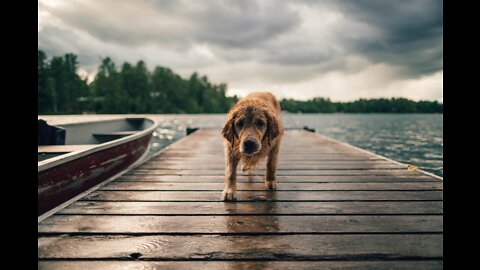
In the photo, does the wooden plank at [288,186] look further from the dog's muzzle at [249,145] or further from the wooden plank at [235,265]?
the wooden plank at [235,265]

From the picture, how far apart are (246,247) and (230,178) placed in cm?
131

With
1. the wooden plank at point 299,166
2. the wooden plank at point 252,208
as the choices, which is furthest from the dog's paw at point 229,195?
the wooden plank at point 299,166

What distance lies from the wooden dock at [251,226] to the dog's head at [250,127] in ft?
2.21

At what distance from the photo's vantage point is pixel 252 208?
2.86 metres

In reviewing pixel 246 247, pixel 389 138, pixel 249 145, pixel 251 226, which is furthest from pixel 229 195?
pixel 389 138

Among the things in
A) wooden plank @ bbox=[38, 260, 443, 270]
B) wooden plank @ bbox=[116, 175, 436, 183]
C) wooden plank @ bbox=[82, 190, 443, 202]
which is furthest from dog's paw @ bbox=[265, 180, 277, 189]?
wooden plank @ bbox=[38, 260, 443, 270]

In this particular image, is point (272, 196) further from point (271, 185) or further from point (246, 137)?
point (246, 137)

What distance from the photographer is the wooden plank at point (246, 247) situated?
193 centimetres

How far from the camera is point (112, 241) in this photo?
214 centimetres

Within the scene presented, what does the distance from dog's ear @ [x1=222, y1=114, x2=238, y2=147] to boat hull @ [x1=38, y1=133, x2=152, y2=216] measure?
78.6 inches

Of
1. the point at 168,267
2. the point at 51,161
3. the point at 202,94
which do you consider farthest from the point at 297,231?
the point at 202,94

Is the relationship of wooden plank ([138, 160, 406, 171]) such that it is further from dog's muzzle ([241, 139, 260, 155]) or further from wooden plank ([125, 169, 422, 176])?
dog's muzzle ([241, 139, 260, 155])
